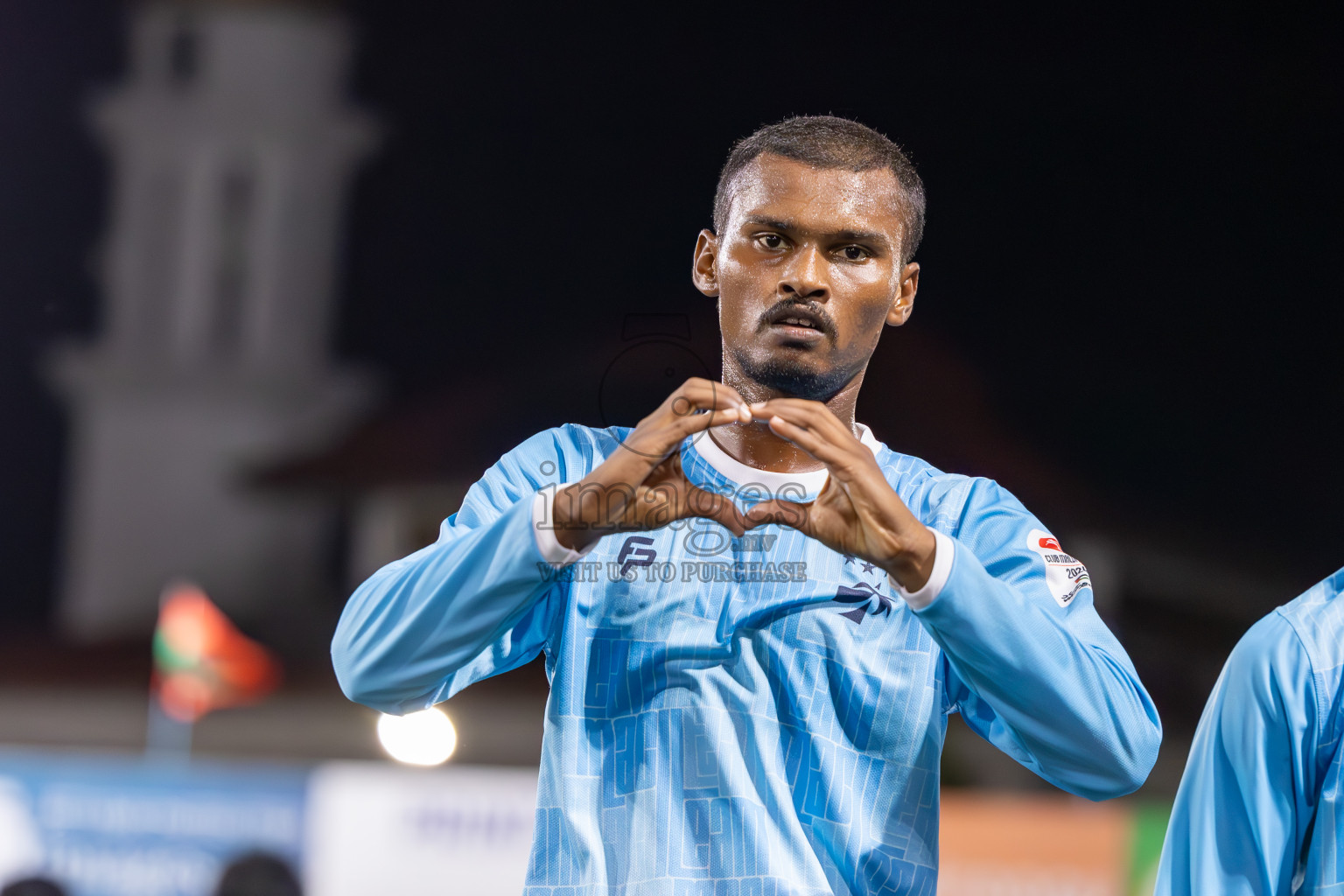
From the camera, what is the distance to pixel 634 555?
130cm

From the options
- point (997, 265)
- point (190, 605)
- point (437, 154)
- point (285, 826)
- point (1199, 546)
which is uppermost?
point (437, 154)

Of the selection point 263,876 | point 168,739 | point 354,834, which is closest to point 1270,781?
point 354,834

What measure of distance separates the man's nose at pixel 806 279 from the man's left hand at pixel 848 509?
20 cm

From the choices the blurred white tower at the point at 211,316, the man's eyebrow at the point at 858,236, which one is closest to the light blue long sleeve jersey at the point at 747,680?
the man's eyebrow at the point at 858,236

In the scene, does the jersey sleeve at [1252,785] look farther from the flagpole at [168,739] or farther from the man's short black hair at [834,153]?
the flagpole at [168,739]

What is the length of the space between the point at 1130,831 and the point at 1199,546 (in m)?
1.33

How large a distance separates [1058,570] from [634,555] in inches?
17.3

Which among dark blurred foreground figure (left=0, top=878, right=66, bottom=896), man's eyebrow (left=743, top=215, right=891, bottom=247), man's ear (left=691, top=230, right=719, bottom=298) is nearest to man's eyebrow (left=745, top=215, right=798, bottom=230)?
man's eyebrow (left=743, top=215, right=891, bottom=247)

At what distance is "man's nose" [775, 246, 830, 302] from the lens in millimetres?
1306

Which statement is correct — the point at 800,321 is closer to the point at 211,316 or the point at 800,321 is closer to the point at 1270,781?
the point at 1270,781

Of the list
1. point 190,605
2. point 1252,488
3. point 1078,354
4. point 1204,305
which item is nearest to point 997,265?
point 1078,354

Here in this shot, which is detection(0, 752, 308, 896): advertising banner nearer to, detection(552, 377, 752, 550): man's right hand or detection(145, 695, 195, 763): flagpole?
detection(145, 695, 195, 763): flagpole

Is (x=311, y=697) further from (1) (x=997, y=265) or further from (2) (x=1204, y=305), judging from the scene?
(2) (x=1204, y=305)

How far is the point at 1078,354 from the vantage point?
13.1 feet
